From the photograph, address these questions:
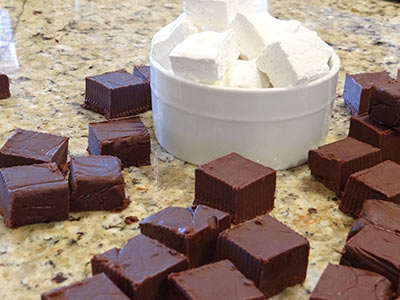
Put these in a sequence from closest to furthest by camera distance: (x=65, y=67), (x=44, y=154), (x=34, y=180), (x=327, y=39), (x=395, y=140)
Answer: (x=34, y=180) < (x=44, y=154) < (x=395, y=140) < (x=65, y=67) < (x=327, y=39)

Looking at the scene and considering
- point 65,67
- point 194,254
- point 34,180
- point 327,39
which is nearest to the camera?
point 194,254

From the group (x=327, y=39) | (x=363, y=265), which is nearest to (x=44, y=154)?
(x=363, y=265)

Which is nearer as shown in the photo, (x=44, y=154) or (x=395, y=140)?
(x=44, y=154)

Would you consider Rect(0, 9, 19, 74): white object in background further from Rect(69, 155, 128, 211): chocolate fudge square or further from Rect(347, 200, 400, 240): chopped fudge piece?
Rect(347, 200, 400, 240): chopped fudge piece

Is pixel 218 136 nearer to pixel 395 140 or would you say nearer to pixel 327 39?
pixel 395 140

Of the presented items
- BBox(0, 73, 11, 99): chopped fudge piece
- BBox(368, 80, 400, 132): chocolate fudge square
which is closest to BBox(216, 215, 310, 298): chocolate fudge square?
BBox(368, 80, 400, 132): chocolate fudge square

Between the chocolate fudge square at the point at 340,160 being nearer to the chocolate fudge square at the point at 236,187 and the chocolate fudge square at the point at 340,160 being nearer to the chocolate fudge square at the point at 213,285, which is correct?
the chocolate fudge square at the point at 236,187
